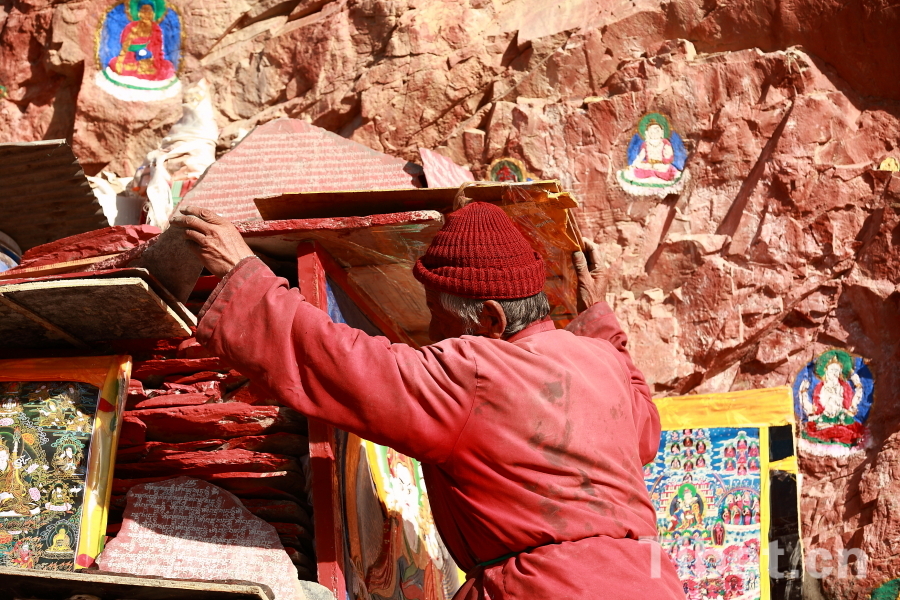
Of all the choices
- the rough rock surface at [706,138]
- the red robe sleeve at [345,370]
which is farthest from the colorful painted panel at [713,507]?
the red robe sleeve at [345,370]

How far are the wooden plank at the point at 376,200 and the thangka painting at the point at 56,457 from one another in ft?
2.30

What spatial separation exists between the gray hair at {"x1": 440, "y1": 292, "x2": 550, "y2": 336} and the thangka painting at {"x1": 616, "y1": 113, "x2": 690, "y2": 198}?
5.09 m

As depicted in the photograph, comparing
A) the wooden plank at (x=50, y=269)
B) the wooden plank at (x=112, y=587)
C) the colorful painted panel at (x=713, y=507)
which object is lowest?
the colorful painted panel at (x=713, y=507)

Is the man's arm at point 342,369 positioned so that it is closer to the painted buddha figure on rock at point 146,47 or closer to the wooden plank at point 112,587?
the wooden plank at point 112,587

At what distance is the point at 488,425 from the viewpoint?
2100mm

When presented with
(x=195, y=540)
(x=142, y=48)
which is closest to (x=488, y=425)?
(x=195, y=540)

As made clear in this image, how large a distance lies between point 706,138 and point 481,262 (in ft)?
17.6

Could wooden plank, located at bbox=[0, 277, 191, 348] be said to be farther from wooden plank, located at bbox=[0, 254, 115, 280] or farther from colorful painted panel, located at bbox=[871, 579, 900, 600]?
colorful painted panel, located at bbox=[871, 579, 900, 600]

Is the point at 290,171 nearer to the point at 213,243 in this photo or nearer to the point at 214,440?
the point at 214,440

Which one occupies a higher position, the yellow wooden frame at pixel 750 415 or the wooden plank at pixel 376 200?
the wooden plank at pixel 376 200

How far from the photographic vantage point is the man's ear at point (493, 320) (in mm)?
2275

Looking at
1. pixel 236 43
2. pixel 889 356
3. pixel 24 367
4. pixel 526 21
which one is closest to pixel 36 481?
pixel 24 367

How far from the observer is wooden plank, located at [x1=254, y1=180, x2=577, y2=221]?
2738mm

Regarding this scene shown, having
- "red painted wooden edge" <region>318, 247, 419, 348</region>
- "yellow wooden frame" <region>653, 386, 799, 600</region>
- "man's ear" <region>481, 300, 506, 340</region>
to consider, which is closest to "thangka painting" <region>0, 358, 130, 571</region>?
"red painted wooden edge" <region>318, 247, 419, 348</region>
